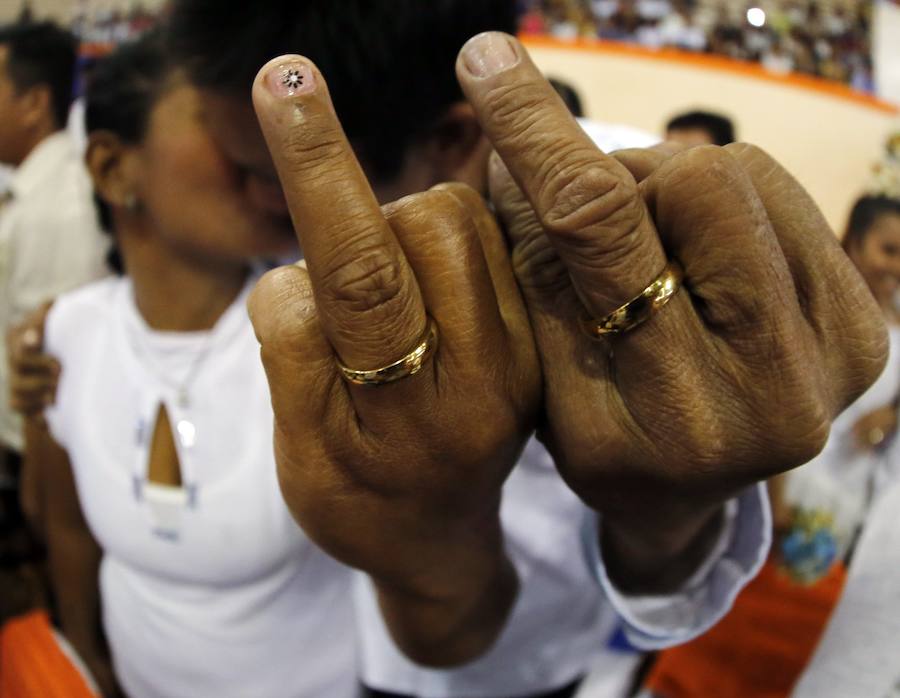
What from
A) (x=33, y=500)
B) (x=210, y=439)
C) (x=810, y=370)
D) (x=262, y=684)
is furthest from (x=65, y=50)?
(x=810, y=370)

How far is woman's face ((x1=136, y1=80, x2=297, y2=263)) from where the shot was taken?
55 cm

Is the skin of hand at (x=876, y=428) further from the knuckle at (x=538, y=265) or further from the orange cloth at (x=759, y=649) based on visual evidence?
the knuckle at (x=538, y=265)

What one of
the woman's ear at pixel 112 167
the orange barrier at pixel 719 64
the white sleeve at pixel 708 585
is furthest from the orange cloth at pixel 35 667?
the orange barrier at pixel 719 64

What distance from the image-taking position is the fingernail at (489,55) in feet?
1.00

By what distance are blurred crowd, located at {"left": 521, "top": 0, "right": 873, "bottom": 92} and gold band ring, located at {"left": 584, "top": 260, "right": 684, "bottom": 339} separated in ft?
2.36

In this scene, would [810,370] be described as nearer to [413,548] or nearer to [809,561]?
[413,548]

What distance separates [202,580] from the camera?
2.22 feet

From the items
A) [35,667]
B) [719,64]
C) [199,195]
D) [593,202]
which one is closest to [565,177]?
[593,202]

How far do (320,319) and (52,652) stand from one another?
780mm

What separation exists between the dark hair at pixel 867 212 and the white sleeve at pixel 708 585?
0.20 m

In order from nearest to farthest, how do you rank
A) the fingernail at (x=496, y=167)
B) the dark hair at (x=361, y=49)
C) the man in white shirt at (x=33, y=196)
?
the fingernail at (x=496, y=167) → the dark hair at (x=361, y=49) → the man in white shirt at (x=33, y=196)

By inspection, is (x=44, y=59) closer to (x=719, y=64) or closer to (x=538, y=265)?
(x=538, y=265)

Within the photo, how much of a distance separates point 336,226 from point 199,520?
461mm

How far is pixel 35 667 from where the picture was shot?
820mm
